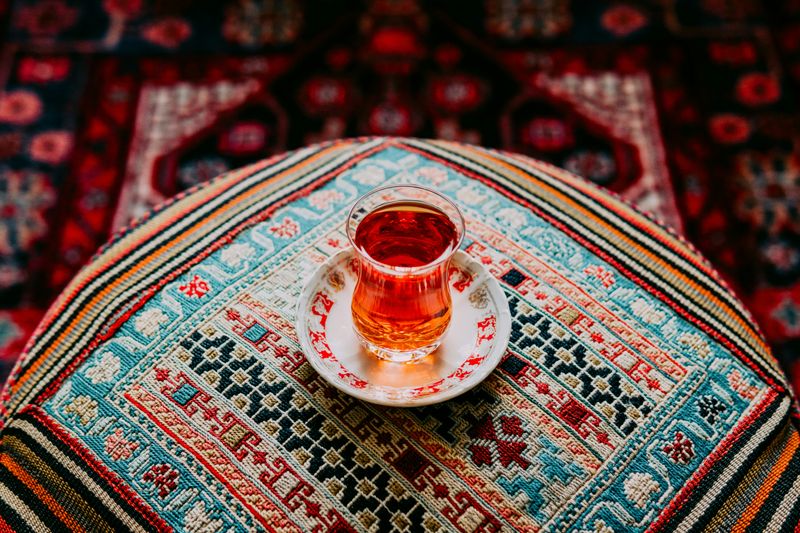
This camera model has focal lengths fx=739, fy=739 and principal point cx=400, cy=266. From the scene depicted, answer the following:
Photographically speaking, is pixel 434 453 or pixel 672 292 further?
pixel 672 292

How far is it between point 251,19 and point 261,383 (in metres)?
1.12

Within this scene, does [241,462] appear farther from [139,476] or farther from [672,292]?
[672,292]

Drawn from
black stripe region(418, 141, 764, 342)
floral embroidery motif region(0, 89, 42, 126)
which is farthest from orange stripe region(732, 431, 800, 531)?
floral embroidery motif region(0, 89, 42, 126)

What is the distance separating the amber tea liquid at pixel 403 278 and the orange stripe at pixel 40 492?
244 millimetres

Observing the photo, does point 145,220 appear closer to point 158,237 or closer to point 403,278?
point 158,237

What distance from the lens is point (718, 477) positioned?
0.54 metres

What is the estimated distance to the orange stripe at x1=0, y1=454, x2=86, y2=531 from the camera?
0.52 metres

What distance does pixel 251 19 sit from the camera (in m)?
1.49

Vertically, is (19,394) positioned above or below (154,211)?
below

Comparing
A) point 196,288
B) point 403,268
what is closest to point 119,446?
point 196,288

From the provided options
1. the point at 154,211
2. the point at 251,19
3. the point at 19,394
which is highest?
the point at 251,19

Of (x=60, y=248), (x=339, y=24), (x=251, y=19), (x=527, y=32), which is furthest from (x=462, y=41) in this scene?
(x=60, y=248)

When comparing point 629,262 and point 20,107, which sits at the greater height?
point 20,107

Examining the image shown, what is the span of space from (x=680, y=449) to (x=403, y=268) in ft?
0.81
